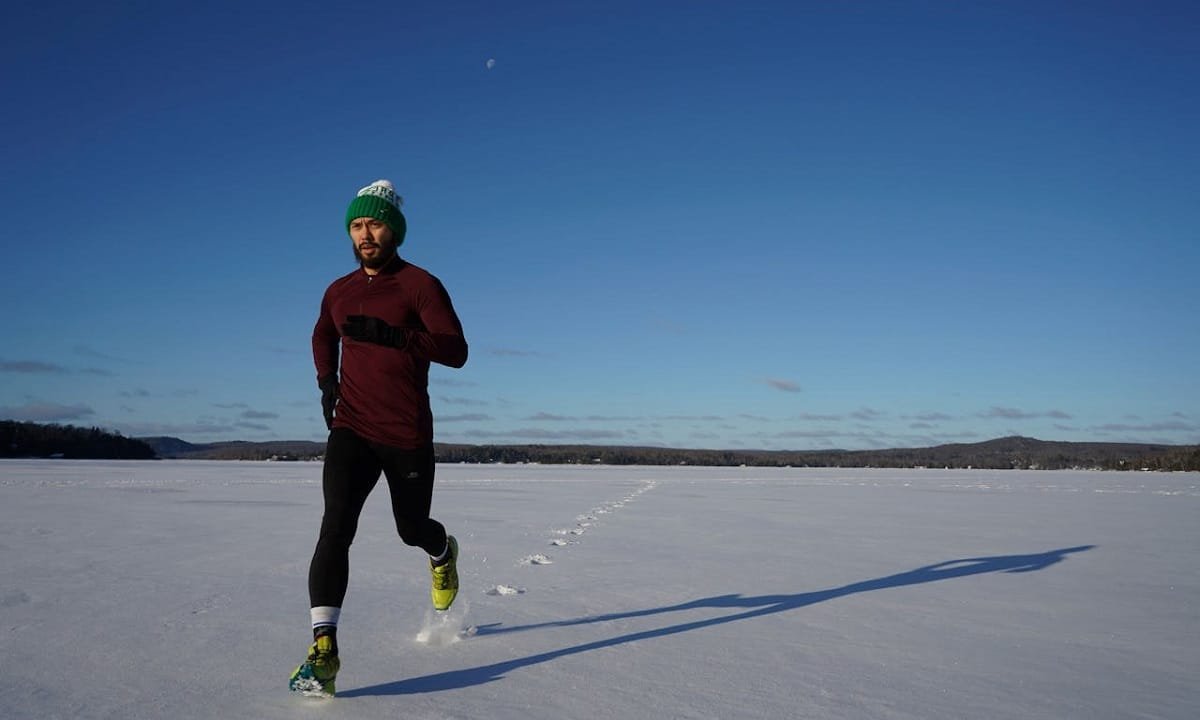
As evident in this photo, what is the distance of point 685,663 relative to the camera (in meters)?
2.81

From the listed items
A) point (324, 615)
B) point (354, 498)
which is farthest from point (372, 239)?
point (324, 615)

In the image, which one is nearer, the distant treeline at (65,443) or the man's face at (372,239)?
the man's face at (372,239)

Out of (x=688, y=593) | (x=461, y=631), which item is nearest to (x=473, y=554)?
(x=688, y=593)

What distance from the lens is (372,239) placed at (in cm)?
318

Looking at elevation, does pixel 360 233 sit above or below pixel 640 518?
above

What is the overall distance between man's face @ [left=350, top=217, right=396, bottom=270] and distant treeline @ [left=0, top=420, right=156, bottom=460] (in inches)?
1957

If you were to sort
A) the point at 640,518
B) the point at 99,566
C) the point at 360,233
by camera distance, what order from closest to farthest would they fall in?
the point at 360,233
the point at 99,566
the point at 640,518

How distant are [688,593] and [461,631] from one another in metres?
1.48

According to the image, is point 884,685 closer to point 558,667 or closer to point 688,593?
point 558,667

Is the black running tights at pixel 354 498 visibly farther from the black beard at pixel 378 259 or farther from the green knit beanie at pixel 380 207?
the green knit beanie at pixel 380 207

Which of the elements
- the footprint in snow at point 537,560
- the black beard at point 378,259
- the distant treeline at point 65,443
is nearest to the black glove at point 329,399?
the black beard at point 378,259

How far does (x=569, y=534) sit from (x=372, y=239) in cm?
445

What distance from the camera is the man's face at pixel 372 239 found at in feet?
10.4

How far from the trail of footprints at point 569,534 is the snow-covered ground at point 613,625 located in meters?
0.05
